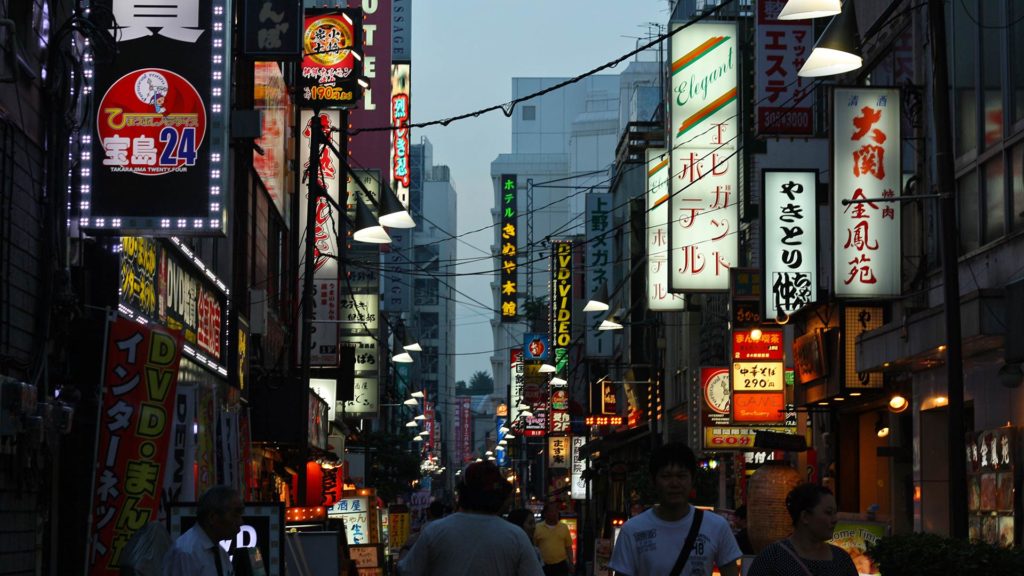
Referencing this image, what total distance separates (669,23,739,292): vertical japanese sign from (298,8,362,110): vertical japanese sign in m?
7.53

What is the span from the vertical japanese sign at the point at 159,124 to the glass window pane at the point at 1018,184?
28.7ft

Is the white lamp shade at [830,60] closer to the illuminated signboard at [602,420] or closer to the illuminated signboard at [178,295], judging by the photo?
the illuminated signboard at [178,295]

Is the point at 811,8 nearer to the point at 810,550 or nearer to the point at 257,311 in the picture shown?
the point at 810,550

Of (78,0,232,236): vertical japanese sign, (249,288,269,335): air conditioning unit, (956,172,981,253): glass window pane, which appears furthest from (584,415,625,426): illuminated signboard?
(78,0,232,236): vertical japanese sign

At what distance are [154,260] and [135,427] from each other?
4191 millimetres

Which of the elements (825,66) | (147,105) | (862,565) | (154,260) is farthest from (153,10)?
(862,565)

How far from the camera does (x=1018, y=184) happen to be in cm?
1723

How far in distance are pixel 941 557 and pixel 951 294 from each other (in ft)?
14.0

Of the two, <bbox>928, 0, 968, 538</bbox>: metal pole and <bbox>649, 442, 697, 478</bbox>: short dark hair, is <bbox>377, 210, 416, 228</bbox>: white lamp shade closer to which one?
<bbox>928, 0, 968, 538</bbox>: metal pole

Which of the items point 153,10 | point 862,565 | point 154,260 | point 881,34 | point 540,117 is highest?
point 540,117

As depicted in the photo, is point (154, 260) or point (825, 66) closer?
point (825, 66)

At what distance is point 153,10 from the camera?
48.4 feet

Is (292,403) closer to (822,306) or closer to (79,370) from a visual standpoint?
(822,306)

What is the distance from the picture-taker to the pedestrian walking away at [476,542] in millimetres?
7723
